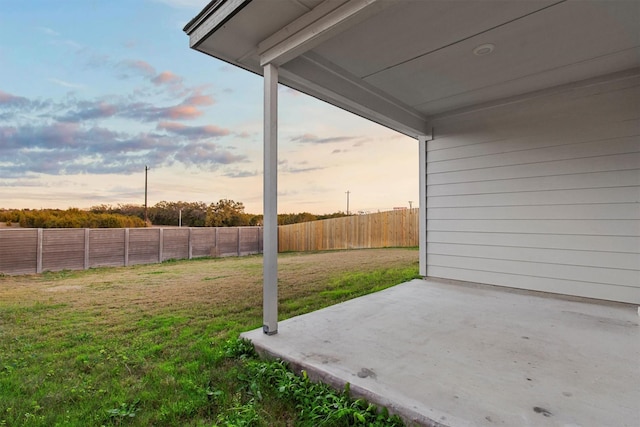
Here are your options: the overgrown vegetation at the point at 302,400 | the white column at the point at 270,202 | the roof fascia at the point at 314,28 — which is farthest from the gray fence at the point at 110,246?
the roof fascia at the point at 314,28

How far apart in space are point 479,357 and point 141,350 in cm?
245

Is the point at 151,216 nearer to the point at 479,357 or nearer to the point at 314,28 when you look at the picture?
the point at 314,28

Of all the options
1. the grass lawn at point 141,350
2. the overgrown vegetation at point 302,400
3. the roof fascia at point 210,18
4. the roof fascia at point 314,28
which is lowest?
the grass lawn at point 141,350

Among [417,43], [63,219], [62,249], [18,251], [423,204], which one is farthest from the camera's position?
[63,219]

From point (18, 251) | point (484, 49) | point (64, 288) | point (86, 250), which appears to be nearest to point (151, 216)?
point (86, 250)

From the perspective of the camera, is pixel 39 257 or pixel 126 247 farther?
pixel 126 247

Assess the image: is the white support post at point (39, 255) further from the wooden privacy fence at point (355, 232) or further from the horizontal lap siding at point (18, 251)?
the wooden privacy fence at point (355, 232)

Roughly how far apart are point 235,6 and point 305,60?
31.4 inches

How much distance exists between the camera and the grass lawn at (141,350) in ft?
5.01

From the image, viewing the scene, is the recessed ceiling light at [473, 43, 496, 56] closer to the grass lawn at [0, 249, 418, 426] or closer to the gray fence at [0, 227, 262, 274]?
the grass lawn at [0, 249, 418, 426]

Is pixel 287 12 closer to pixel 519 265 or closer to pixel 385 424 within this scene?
pixel 385 424

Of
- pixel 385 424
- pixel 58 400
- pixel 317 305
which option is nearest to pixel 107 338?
pixel 58 400

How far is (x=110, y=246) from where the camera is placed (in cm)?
682

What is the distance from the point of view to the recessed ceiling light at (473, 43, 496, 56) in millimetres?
2492
